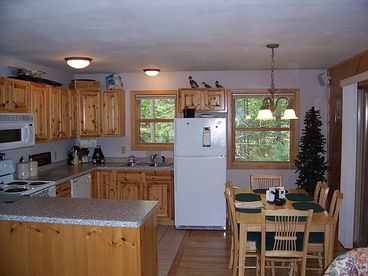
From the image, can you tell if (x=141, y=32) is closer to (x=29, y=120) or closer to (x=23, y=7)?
(x=23, y=7)

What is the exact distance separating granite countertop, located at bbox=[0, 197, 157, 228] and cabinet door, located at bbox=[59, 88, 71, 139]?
2.08m

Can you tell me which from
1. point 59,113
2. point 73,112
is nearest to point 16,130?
point 59,113

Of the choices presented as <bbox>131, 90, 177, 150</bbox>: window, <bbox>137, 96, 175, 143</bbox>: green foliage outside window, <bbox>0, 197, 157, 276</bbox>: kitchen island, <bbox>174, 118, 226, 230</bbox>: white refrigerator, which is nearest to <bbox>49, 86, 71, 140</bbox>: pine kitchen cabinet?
<bbox>131, 90, 177, 150</bbox>: window

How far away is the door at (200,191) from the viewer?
16.3ft

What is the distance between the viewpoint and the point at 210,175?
16.4 ft

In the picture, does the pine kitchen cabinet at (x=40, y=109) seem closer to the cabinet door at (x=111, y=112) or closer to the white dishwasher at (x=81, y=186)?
the white dishwasher at (x=81, y=186)

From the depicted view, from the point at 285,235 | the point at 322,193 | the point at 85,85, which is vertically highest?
the point at 85,85

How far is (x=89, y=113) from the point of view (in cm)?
552

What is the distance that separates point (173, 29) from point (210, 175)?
2541 millimetres

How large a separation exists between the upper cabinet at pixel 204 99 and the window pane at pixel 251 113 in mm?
440

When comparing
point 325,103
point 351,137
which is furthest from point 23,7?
point 325,103

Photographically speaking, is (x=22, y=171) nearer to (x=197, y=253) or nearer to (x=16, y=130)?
(x=16, y=130)

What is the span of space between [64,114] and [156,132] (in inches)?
61.9

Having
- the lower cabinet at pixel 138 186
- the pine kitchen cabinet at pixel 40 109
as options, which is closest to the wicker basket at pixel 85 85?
the pine kitchen cabinet at pixel 40 109
